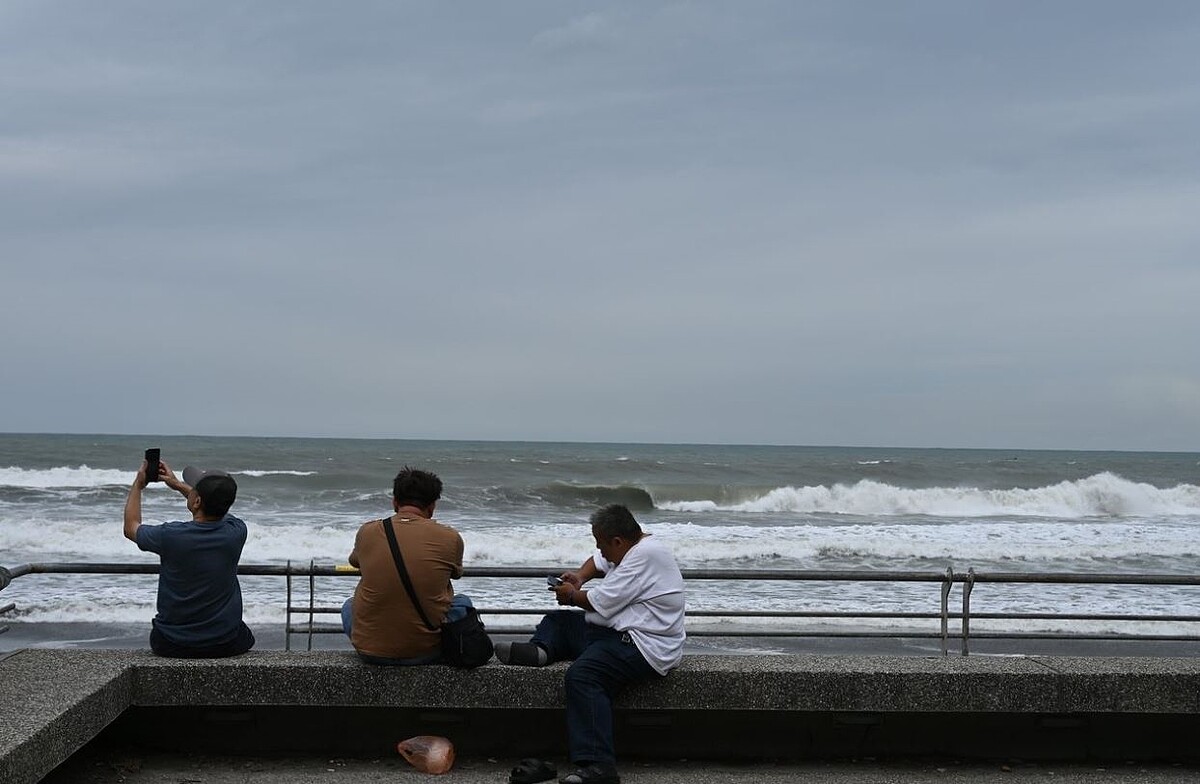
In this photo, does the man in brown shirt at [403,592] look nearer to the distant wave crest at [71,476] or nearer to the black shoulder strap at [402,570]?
the black shoulder strap at [402,570]

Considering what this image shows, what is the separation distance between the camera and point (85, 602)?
45.6 ft

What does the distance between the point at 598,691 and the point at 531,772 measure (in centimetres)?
45

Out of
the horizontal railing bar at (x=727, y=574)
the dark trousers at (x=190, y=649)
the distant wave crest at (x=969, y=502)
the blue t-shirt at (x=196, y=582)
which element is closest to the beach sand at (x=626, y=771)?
the dark trousers at (x=190, y=649)

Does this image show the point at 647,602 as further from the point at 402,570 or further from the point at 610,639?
the point at 402,570

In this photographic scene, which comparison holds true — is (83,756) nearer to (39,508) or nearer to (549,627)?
(549,627)

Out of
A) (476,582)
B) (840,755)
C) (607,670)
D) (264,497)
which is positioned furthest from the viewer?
(264,497)

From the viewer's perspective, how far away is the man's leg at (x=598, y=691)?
483cm

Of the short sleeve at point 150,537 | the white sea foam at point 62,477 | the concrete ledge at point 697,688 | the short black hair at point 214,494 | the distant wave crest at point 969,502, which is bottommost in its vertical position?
the distant wave crest at point 969,502

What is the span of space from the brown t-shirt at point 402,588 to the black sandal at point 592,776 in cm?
90

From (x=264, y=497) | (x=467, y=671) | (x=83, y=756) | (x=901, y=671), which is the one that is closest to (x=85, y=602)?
(x=83, y=756)

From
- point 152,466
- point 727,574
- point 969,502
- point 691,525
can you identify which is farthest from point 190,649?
point 969,502

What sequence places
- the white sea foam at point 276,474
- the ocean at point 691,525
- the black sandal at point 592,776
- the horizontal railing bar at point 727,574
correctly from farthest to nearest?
the white sea foam at point 276,474 < the ocean at point 691,525 < the horizontal railing bar at point 727,574 < the black sandal at point 592,776

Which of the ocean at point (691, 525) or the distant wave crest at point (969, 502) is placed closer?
the ocean at point (691, 525)

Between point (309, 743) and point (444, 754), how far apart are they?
696 mm
